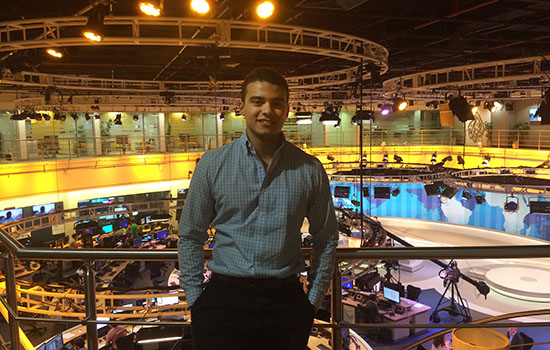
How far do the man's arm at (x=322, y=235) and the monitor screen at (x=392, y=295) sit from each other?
29.3 feet

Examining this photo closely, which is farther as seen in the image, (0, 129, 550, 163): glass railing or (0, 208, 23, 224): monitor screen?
(0, 129, 550, 163): glass railing

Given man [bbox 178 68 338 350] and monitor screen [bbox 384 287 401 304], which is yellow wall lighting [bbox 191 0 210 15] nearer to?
man [bbox 178 68 338 350]

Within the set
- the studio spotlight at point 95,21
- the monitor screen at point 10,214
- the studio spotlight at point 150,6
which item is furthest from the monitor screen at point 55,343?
the monitor screen at point 10,214

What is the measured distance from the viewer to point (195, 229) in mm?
1572

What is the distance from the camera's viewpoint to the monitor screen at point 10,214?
51.5ft

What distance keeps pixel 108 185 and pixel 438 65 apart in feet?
42.5

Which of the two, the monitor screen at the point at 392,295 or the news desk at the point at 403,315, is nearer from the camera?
the news desk at the point at 403,315

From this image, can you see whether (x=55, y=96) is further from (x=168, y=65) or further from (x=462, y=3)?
(x=462, y=3)

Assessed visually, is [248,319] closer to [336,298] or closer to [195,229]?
[195,229]

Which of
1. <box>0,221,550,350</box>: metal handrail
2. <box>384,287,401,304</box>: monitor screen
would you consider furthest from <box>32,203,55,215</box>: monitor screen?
<box>0,221,550,350</box>: metal handrail

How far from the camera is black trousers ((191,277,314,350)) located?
1478 millimetres

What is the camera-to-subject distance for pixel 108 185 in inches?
697

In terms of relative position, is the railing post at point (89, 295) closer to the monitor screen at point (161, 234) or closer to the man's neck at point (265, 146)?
the man's neck at point (265, 146)

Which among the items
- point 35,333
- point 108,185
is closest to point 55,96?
point 108,185
